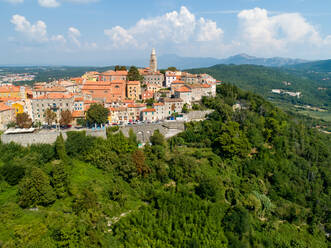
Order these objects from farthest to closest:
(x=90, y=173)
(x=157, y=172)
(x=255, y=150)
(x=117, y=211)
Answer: (x=255, y=150) < (x=157, y=172) < (x=90, y=173) < (x=117, y=211)

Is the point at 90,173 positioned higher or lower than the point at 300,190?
higher

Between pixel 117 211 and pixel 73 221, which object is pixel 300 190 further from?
pixel 73 221

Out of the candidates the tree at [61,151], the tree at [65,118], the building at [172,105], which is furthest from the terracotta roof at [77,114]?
the building at [172,105]

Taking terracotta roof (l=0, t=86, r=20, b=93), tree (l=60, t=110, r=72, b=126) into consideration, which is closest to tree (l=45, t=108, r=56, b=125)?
tree (l=60, t=110, r=72, b=126)

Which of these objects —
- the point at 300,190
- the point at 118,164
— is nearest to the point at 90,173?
the point at 118,164

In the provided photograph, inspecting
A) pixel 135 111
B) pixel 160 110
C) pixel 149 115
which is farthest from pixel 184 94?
pixel 135 111

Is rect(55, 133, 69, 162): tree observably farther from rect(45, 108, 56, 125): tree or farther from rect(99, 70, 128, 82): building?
rect(99, 70, 128, 82): building
